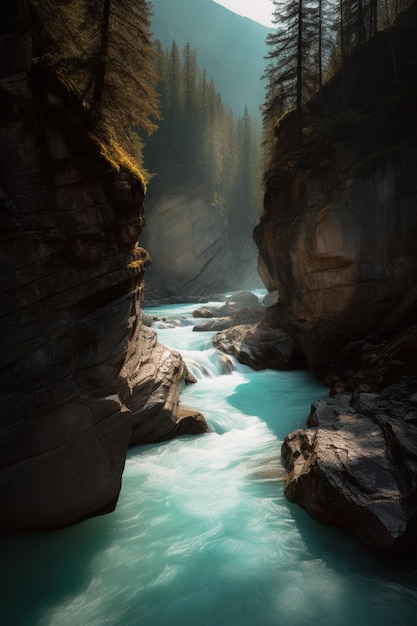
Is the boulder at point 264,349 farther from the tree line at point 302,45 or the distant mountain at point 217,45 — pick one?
the distant mountain at point 217,45

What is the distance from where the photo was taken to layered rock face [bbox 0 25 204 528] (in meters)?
5.75

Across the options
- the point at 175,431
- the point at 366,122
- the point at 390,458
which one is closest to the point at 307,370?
the point at 175,431

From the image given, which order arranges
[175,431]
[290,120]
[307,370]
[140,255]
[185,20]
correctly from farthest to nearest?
1. [185,20]
2. [290,120]
3. [307,370]
4. [175,431]
5. [140,255]

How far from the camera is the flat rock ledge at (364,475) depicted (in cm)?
575

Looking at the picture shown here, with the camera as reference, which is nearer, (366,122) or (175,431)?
(175,431)

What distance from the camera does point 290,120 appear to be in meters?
19.3

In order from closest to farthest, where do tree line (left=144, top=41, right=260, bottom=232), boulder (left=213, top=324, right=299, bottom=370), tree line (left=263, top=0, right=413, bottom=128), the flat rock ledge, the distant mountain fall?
the flat rock ledge → boulder (left=213, top=324, right=299, bottom=370) → tree line (left=263, top=0, right=413, bottom=128) → tree line (left=144, top=41, right=260, bottom=232) → the distant mountain

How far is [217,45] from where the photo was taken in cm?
18562

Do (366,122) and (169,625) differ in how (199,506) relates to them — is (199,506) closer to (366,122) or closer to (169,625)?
(169,625)

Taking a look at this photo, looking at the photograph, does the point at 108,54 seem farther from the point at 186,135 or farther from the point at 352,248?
the point at 186,135

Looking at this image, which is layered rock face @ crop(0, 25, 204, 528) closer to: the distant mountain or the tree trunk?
the tree trunk

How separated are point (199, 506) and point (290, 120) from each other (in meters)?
20.0

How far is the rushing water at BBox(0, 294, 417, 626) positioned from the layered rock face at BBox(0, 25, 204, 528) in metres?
0.75

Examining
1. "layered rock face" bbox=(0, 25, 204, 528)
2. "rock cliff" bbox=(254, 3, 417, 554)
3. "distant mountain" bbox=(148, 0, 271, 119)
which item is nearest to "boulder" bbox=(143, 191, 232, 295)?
"rock cliff" bbox=(254, 3, 417, 554)
